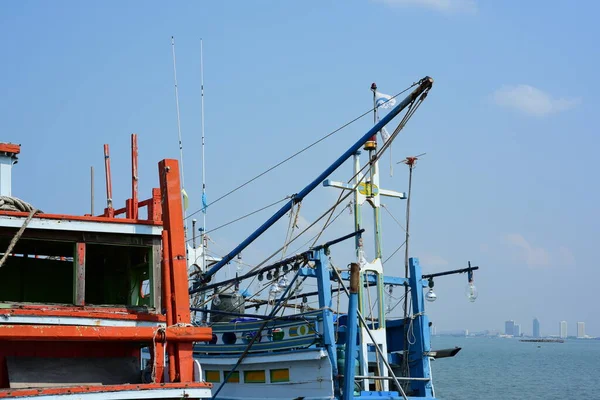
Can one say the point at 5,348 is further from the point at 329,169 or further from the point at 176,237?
the point at 329,169

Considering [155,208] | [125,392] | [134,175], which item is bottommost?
[125,392]

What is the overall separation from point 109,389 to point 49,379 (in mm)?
1001

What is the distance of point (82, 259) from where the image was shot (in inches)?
501

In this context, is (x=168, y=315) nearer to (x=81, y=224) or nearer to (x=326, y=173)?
(x=81, y=224)

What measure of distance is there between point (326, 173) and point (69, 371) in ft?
26.8

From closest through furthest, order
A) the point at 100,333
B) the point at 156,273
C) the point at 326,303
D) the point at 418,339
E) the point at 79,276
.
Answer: the point at 100,333 < the point at 79,276 < the point at 156,273 < the point at 326,303 < the point at 418,339

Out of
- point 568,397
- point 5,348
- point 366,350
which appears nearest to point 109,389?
point 5,348

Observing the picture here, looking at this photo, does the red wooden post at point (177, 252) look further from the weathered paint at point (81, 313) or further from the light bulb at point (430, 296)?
the light bulb at point (430, 296)

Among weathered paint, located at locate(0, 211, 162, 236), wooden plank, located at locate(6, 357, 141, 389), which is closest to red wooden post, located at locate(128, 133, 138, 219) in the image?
weathered paint, located at locate(0, 211, 162, 236)

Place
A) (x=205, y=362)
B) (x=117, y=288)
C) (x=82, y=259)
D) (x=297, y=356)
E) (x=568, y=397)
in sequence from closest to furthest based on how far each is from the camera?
(x=82, y=259) → (x=117, y=288) → (x=297, y=356) → (x=205, y=362) → (x=568, y=397)

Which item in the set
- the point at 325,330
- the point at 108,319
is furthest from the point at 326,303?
the point at 108,319

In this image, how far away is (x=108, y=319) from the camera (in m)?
12.2

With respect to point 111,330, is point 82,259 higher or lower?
higher

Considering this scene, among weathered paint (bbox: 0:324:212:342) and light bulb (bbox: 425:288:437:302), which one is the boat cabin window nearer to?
weathered paint (bbox: 0:324:212:342)
